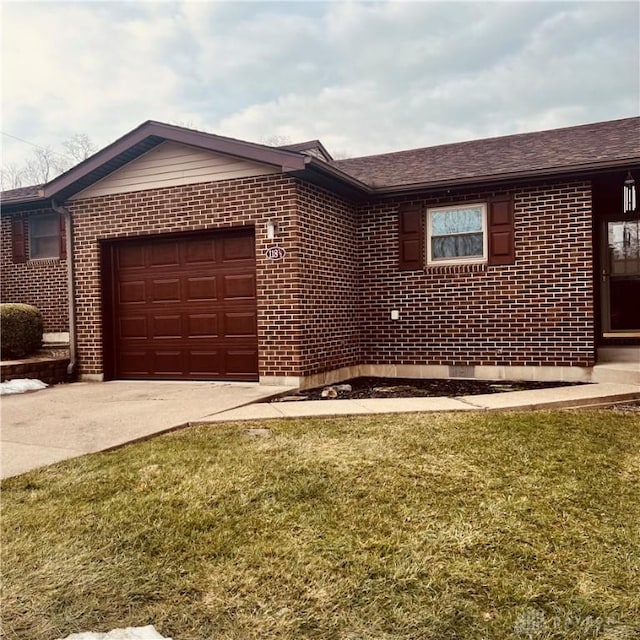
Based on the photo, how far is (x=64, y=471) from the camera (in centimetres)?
403

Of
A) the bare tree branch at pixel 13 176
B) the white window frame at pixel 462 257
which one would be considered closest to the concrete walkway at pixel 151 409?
the white window frame at pixel 462 257

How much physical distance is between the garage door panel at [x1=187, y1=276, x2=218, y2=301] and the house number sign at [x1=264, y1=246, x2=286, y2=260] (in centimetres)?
121

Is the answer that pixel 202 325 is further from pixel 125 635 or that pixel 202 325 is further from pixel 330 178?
pixel 125 635

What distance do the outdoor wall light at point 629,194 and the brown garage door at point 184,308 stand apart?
5726 mm

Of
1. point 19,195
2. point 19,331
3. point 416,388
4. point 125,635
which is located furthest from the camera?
point 19,195

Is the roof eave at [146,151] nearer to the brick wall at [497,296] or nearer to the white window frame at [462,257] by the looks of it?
the brick wall at [497,296]

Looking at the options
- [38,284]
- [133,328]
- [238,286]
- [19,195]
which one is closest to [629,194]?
[238,286]

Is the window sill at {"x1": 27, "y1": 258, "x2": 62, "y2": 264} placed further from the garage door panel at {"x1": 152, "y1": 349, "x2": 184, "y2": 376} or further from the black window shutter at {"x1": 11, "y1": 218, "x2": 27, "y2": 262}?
the garage door panel at {"x1": 152, "y1": 349, "x2": 184, "y2": 376}

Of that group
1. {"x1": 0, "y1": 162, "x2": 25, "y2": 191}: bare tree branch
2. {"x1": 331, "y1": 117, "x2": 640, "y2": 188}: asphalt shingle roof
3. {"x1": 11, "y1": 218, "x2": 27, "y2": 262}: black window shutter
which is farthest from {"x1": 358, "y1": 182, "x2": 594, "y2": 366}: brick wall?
{"x1": 0, "y1": 162, "x2": 25, "y2": 191}: bare tree branch

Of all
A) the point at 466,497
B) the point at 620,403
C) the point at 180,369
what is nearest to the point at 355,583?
the point at 466,497

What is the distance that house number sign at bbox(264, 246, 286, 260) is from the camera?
7.81 metres

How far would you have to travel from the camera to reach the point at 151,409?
20.6 feet

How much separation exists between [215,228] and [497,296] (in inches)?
182

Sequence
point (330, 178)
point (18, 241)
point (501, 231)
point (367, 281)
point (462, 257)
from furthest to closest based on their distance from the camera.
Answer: point (18, 241), point (367, 281), point (462, 257), point (501, 231), point (330, 178)
